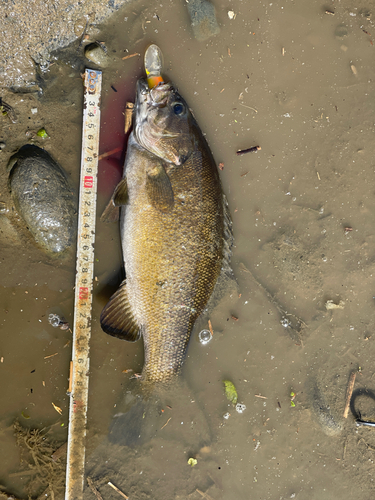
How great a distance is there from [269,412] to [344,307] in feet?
4.69

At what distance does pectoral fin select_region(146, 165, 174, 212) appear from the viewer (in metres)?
2.63

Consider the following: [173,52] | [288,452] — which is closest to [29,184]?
[173,52]

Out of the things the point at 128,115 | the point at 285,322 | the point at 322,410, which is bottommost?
the point at 322,410

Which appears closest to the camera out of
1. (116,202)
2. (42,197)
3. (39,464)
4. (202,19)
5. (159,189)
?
(159,189)

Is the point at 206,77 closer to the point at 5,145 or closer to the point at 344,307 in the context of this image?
the point at 5,145

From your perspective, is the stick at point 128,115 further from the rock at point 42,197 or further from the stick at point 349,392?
the stick at point 349,392

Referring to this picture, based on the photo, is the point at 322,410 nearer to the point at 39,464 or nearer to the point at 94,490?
the point at 94,490

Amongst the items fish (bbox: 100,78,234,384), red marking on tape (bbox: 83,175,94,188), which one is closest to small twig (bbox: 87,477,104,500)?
fish (bbox: 100,78,234,384)

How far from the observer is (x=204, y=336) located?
130 inches

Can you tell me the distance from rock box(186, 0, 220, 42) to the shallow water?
8 cm

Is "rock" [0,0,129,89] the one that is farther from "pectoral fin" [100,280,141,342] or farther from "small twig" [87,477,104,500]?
"small twig" [87,477,104,500]

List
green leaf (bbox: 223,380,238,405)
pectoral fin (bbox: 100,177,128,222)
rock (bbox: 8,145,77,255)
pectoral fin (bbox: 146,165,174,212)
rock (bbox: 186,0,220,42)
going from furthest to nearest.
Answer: green leaf (bbox: 223,380,238,405), rock (bbox: 186,0,220,42), rock (bbox: 8,145,77,255), pectoral fin (bbox: 100,177,128,222), pectoral fin (bbox: 146,165,174,212)

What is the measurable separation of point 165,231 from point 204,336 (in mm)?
1320

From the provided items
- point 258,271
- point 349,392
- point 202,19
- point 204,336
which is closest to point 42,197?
point 204,336
